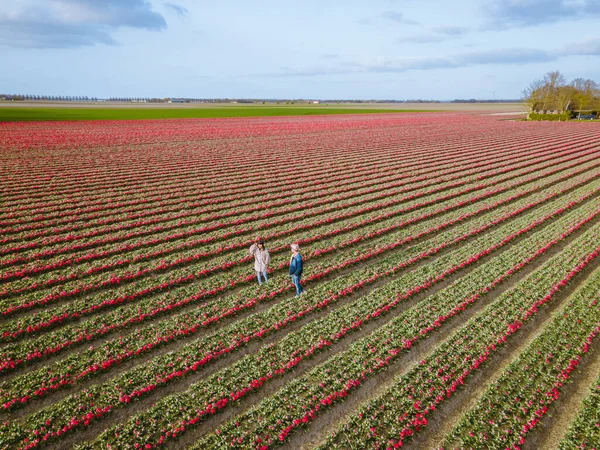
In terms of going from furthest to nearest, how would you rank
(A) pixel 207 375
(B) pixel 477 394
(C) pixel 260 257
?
(C) pixel 260 257
(A) pixel 207 375
(B) pixel 477 394

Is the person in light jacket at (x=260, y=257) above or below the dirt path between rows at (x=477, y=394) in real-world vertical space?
above

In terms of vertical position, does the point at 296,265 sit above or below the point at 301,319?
above

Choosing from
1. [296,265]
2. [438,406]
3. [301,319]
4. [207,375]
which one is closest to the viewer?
[438,406]

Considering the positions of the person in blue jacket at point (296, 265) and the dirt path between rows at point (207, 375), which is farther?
the person in blue jacket at point (296, 265)

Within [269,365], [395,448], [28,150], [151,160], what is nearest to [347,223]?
[269,365]

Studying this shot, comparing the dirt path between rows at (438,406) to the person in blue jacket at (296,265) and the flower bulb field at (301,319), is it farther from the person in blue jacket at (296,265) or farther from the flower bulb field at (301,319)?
the person in blue jacket at (296,265)

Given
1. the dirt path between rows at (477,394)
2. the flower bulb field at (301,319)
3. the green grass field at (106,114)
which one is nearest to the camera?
the dirt path between rows at (477,394)

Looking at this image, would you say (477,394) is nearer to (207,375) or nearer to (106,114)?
(207,375)

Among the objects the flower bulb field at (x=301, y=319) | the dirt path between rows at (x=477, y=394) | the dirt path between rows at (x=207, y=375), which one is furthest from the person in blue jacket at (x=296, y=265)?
the dirt path between rows at (x=477, y=394)

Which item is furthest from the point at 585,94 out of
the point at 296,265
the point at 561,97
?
the point at 296,265
